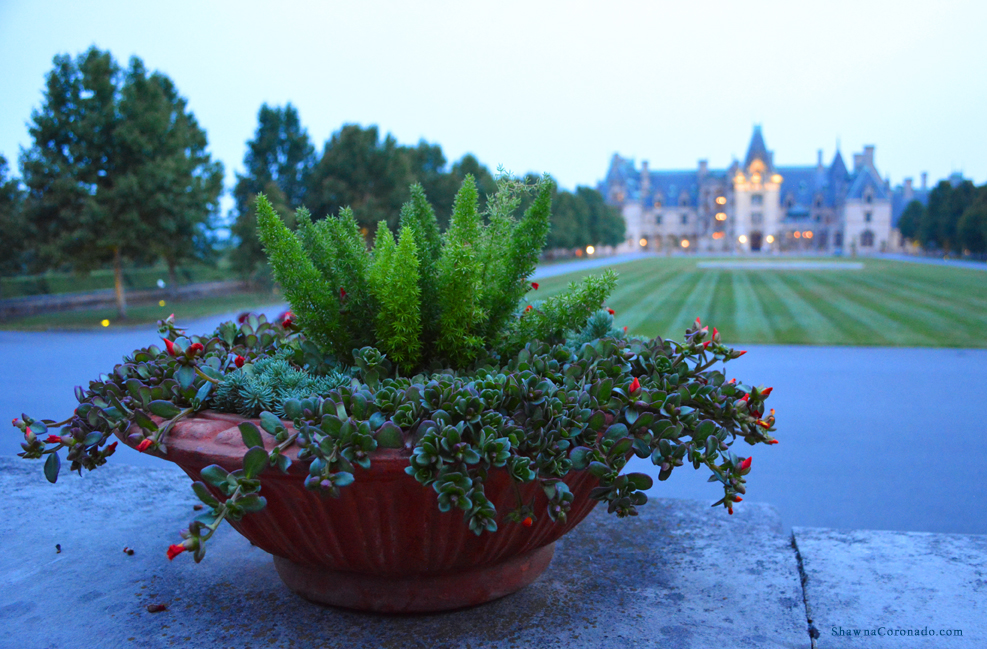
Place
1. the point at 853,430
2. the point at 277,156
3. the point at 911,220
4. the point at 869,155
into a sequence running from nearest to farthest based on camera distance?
the point at 853,430 < the point at 277,156 < the point at 911,220 < the point at 869,155

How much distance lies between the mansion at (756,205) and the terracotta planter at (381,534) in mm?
104362

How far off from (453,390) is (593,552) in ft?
5.23

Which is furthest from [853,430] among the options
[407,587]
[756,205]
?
[756,205]

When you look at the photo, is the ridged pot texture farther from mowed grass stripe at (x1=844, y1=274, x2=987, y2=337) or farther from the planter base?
mowed grass stripe at (x1=844, y1=274, x2=987, y2=337)

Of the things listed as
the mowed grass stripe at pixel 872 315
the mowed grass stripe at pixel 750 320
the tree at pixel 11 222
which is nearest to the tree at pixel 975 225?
the mowed grass stripe at pixel 872 315

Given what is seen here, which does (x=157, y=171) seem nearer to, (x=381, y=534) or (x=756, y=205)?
(x=381, y=534)

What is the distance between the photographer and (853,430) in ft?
22.7

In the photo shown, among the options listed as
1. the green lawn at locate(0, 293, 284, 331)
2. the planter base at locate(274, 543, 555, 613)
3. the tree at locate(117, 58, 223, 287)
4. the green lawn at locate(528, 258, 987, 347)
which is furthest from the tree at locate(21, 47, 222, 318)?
the planter base at locate(274, 543, 555, 613)

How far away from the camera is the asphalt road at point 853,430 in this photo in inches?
194

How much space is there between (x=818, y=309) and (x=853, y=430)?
12446 mm

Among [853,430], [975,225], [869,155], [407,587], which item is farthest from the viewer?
[869,155]

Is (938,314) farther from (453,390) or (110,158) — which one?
(110,158)

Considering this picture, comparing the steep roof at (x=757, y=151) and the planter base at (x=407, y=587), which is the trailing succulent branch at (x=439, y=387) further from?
the steep roof at (x=757, y=151)

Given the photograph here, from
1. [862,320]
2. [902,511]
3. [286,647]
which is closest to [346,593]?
[286,647]
